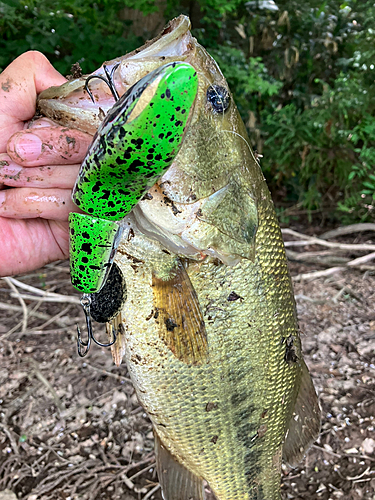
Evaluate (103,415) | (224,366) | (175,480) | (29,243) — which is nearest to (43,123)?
(29,243)

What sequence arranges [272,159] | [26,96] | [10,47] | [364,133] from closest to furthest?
[26,96] → [10,47] → [364,133] → [272,159]

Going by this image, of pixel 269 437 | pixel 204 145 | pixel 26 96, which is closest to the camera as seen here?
pixel 204 145

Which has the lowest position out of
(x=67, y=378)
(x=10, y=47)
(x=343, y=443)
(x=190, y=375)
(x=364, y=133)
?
(x=67, y=378)

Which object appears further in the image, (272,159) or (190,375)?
(272,159)

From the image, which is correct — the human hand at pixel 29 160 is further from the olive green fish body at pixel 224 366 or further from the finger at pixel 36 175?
the olive green fish body at pixel 224 366

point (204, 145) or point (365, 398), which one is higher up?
point (204, 145)

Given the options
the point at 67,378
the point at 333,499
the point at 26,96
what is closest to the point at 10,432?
the point at 67,378

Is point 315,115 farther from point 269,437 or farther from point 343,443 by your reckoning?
point 269,437

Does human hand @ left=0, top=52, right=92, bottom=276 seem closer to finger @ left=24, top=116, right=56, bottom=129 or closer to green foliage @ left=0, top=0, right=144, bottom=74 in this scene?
finger @ left=24, top=116, right=56, bottom=129
